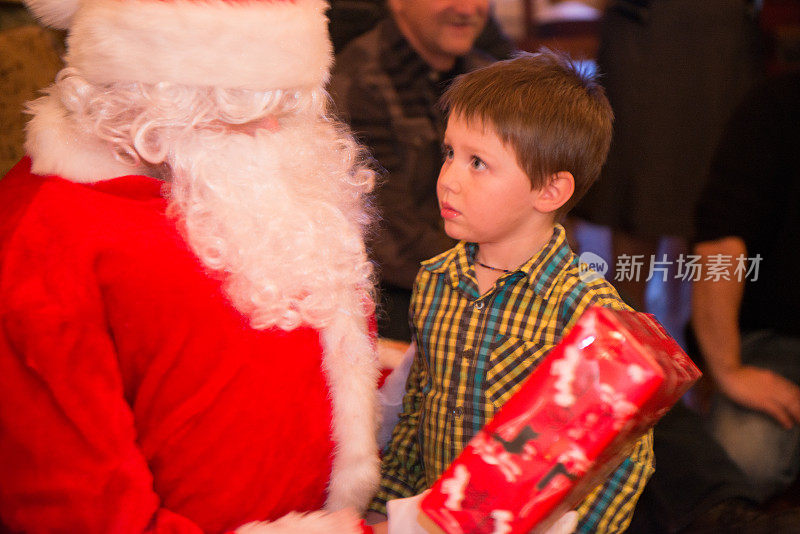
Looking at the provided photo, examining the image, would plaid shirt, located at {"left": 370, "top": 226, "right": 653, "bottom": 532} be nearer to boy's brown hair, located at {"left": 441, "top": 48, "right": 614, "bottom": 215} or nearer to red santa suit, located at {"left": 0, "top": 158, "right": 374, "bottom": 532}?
boy's brown hair, located at {"left": 441, "top": 48, "right": 614, "bottom": 215}

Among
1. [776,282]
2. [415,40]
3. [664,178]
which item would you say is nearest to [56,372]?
[415,40]

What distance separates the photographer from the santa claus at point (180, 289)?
835mm

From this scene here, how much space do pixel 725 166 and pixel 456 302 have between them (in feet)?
3.59

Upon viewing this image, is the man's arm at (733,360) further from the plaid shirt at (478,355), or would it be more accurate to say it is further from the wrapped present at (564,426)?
the wrapped present at (564,426)

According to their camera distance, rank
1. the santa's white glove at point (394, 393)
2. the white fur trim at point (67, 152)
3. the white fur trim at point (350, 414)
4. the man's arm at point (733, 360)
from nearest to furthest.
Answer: the white fur trim at point (67, 152) → the white fur trim at point (350, 414) → the santa's white glove at point (394, 393) → the man's arm at point (733, 360)

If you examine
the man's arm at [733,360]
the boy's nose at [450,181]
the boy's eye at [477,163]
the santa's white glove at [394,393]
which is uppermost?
the boy's eye at [477,163]

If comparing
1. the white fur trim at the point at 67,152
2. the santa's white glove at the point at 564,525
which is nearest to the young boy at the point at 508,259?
the santa's white glove at the point at 564,525

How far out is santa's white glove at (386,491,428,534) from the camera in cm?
95

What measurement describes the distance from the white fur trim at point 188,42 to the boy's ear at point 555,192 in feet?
1.61

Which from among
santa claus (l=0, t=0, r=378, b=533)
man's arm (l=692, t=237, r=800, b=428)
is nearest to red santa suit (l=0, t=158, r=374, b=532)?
santa claus (l=0, t=0, r=378, b=533)

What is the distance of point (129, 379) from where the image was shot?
0.91 metres

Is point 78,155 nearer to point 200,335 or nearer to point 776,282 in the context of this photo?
point 200,335

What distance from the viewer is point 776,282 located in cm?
195

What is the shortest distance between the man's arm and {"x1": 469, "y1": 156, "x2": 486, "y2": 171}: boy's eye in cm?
107
